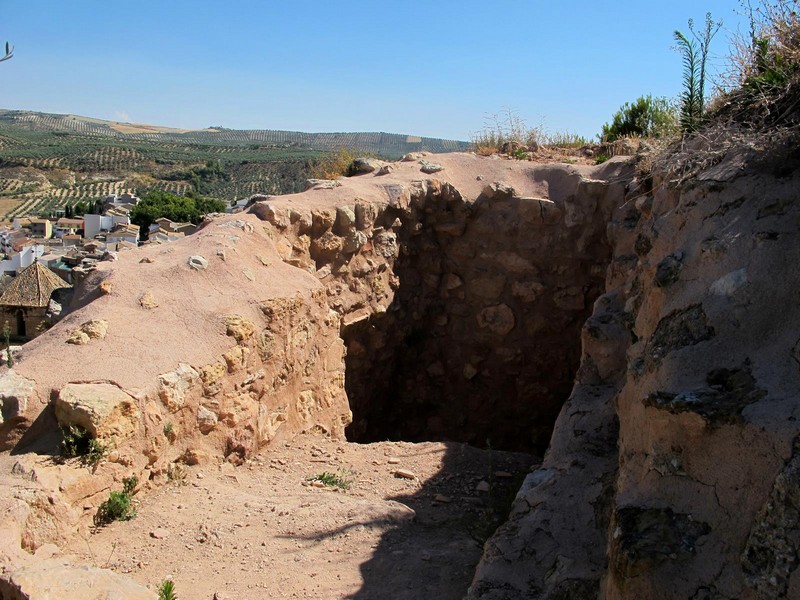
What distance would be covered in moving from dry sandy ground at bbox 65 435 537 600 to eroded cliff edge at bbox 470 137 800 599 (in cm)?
68

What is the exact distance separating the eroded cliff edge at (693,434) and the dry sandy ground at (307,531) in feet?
2.24

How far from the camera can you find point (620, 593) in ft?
8.13

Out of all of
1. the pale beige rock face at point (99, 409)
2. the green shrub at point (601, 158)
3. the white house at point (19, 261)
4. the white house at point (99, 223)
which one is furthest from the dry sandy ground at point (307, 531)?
the white house at point (99, 223)

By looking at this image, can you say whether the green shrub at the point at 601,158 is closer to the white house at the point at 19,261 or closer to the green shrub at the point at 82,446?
the green shrub at the point at 82,446

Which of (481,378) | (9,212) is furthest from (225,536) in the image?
(9,212)

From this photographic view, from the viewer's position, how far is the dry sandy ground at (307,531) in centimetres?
369

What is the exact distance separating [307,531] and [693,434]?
2.40m

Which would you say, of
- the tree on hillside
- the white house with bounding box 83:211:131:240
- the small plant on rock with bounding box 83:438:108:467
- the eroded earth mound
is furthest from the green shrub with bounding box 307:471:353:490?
the tree on hillside

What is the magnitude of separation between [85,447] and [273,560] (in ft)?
4.04

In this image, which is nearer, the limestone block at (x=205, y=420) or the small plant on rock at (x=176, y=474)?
the small plant on rock at (x=176, y=474)

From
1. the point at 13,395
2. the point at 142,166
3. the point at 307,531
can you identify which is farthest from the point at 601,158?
the point at 142,166

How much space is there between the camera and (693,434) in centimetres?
262

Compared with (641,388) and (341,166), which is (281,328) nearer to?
(641,388)

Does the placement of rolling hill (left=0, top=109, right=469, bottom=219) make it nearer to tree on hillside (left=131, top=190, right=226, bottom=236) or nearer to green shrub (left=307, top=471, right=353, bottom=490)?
tree on hillside (left=131, top=190, right=226, bottom=236)
